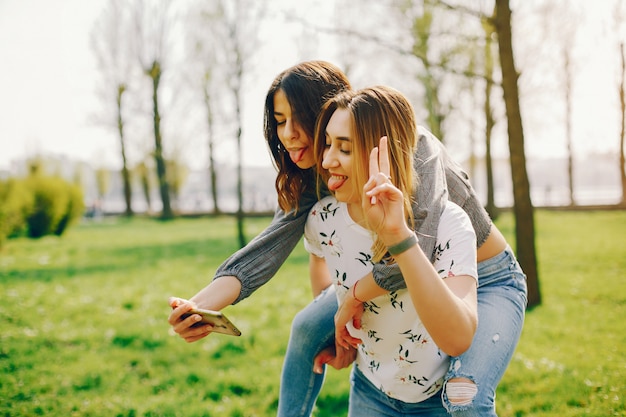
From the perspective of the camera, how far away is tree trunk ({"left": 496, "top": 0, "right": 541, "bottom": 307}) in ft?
21.8

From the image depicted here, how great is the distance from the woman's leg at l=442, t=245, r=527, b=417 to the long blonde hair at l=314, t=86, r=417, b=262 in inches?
20.3

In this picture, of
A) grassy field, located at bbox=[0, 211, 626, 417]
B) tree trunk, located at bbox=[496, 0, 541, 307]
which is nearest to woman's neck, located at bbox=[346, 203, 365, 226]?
grassy field, located at bbox=[0, 211, 626, 417]

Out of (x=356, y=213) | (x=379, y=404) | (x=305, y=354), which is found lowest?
(x=379, y=404)

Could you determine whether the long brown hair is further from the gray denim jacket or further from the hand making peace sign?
the hand making peace sign

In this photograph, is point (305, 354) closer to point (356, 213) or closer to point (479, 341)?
point (356, 213)

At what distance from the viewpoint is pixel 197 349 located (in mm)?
5621

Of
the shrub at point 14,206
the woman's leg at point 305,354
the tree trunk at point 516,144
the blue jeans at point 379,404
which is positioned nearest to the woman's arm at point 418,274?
the blue jeans at point 379,404

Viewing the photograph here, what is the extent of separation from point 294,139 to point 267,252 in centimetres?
53

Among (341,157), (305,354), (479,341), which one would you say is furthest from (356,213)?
(305,354)

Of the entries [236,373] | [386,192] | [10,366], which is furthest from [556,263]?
[386,192]

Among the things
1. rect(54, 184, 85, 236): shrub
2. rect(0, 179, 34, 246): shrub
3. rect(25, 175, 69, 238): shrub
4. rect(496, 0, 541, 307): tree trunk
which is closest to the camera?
rect(496, 0, 541, 307): tree trunk

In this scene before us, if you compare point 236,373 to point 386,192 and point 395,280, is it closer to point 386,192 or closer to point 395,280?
point 395,280

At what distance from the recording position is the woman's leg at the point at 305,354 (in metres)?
2.57

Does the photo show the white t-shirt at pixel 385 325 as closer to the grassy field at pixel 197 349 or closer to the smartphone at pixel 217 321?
the smartphone at pixel 217 321
